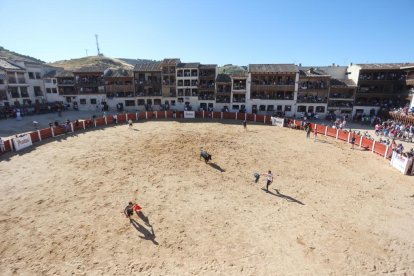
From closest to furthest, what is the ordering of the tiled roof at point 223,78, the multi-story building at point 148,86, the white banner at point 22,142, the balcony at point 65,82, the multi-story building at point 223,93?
1. the white banner at point 22,142
2. the multi-story building at point 223,93
3. the tiled roof at point 223,78
4. the multi-story building at point 148,86
5. the balcony at point 65,82

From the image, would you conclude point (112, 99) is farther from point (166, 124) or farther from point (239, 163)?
point (239, 163)

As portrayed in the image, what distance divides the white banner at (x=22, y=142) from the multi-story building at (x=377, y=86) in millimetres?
56050

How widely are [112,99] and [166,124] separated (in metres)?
20.0

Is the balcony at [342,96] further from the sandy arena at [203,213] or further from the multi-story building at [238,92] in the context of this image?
the sandy arena at [203,213]

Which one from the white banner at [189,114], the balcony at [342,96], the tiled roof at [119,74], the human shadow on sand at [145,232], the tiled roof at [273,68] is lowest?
the human shadow on sand at [145,232]

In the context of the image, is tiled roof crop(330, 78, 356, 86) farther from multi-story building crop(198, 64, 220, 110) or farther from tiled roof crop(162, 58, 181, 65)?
tiled roof crop(162, 58, 181, 65)

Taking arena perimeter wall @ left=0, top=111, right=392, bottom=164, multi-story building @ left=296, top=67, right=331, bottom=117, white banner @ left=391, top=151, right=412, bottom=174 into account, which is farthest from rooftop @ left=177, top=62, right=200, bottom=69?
white banner @ left=391, top=151, right=412, bottom=174

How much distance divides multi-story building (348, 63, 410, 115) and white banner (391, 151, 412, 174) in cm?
2649

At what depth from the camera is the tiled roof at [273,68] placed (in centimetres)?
4904

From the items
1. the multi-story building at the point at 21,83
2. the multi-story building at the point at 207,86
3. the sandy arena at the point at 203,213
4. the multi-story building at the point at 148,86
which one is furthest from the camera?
the multi-story building at the point at 148,86

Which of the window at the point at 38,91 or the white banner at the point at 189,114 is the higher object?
the window at the point at 38,91

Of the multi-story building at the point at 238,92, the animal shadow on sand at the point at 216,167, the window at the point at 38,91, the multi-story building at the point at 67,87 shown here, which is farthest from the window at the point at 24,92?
the animal shadow on sand at the point at 216,167

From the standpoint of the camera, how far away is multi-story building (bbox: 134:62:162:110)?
54.4 m

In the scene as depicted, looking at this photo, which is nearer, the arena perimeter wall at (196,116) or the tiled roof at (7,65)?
the arena perimeter wall at (196,116)
